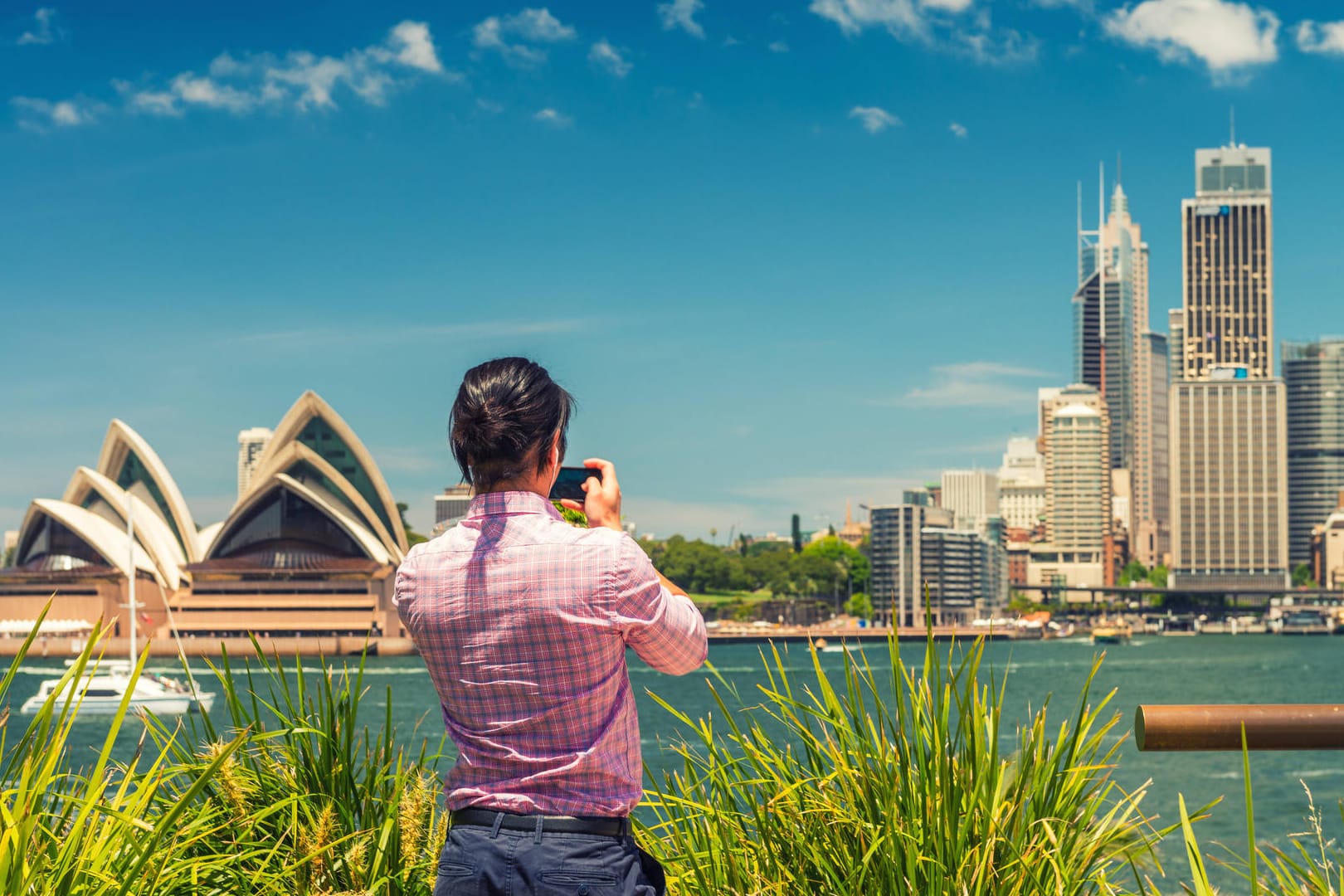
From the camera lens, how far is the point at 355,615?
2625 inches

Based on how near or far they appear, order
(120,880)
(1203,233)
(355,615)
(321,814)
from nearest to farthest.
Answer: (120,880) < (321,814) < (355,615) < (1203,233)

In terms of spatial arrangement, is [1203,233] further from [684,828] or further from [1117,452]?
[684,828]

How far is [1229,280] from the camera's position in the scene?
161 meters

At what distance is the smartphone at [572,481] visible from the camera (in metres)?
2.06

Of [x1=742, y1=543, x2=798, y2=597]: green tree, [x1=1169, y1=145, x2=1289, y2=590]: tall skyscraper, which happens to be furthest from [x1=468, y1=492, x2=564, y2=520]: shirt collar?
[x1=1169, y1=145, x2=1289, y2=590]: tall skyscraper

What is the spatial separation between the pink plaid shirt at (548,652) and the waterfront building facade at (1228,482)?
141 meters

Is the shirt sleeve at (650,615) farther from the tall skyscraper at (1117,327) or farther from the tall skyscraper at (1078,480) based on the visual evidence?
the tall skyscraper at (1117,327)


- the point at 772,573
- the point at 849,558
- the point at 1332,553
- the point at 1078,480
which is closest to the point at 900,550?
the point at 849,558

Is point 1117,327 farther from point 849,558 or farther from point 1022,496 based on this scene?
point 849,558

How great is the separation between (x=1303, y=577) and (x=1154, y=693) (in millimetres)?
100584

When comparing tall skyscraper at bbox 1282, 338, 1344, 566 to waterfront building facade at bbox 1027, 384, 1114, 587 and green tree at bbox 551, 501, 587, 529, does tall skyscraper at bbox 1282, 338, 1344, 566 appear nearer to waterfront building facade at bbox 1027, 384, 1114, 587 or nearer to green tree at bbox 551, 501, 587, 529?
waterfront building facade at bbox 1027, 384, 1114, 587

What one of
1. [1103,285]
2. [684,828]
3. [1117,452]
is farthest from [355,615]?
[1103,285]

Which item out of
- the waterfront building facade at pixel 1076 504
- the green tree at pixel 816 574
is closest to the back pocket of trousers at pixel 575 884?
the green tree at pixel 816 574

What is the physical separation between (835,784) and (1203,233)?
172 m
